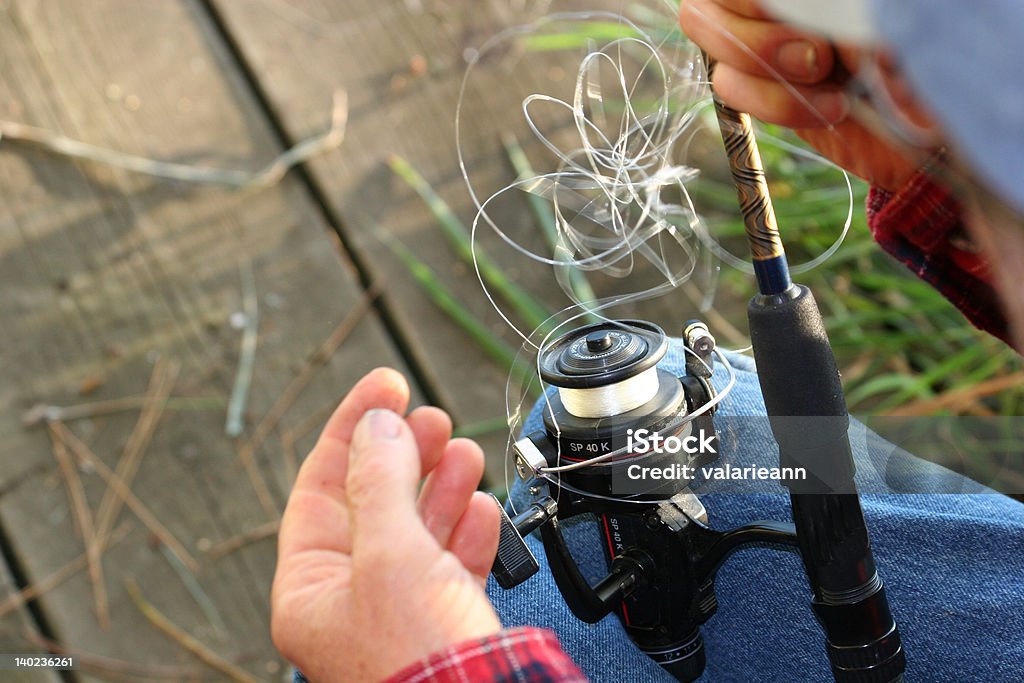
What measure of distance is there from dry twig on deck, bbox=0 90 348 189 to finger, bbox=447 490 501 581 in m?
1.09

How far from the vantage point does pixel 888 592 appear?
2.41 feet

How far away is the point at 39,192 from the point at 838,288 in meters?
1.26

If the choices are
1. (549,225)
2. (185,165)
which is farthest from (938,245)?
(185,165)

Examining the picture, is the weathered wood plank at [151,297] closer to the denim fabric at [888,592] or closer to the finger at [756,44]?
the denim fabric at [888,592]

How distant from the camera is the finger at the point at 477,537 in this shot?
58cm

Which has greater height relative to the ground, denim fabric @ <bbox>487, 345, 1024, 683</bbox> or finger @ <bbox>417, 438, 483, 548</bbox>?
finger @ <bbox>417, 438, 483, 548</bbox>

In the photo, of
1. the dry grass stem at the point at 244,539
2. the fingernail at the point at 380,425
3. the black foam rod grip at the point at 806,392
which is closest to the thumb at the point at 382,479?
the fingernail at the point at 380,425

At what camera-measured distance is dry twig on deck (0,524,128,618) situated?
130 cm

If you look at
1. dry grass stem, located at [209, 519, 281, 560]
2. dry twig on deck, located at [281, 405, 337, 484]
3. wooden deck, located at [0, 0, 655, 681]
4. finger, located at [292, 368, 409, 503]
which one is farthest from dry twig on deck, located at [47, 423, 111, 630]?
finger, located at [292, 368, 409, 503]

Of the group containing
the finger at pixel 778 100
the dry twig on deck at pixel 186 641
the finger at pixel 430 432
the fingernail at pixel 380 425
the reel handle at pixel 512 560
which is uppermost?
the finger at pixel 778 100

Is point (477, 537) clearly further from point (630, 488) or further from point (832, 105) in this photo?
point (832, 105)

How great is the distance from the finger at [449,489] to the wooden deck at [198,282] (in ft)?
2.74

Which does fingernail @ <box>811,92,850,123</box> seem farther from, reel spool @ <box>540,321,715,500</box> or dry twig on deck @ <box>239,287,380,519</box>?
dry twig on deck @ <box>239,287,380,519</box>

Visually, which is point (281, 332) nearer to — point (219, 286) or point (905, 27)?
point (219, 286)
